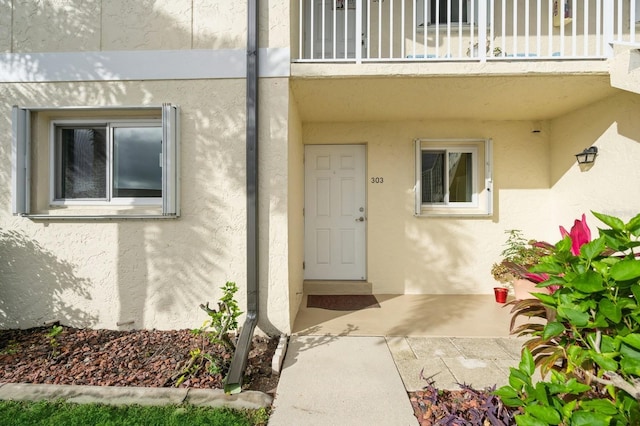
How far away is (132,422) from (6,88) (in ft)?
12.1

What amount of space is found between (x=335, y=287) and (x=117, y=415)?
2.97 meters

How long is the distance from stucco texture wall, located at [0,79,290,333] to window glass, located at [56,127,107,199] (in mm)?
366

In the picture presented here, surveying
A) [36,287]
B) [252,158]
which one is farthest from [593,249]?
[36,287]

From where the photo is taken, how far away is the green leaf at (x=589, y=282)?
109 centimetres

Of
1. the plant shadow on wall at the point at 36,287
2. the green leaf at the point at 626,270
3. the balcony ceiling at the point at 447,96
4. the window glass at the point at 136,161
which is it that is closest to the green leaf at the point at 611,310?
the green leaf at the point at 626,270

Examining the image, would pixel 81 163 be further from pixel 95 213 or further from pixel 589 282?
pixel 589 282

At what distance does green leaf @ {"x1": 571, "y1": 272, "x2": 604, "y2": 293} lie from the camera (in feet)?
3.57

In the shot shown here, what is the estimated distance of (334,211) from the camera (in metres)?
4.74

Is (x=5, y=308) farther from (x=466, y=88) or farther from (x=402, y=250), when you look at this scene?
(x=466, y=88)

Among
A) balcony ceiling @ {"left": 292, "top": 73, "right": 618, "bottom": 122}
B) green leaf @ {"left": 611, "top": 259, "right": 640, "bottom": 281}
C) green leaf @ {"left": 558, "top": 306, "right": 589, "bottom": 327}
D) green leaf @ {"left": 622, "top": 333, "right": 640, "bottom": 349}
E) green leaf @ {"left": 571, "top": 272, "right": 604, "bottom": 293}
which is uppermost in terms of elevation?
balcony ceiling @ {"left": 292, "top": 73, "right": 618, "bottom": 122}

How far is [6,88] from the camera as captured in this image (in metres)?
3.18

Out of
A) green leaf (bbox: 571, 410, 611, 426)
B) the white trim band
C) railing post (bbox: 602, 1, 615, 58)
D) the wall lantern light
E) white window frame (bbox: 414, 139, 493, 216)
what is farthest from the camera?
white window frame (bbox: 414, 139, 493, 216)

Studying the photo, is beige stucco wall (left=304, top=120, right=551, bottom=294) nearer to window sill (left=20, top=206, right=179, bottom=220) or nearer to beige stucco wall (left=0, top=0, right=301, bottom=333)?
beige stucco wall (left=0, top=0, right=301, bottom=333)

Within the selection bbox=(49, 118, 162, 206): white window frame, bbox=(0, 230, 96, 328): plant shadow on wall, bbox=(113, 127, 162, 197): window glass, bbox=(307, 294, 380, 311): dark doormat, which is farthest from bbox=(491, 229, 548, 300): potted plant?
bbox=(0, 230, 96, 328): plant shadow on wall
